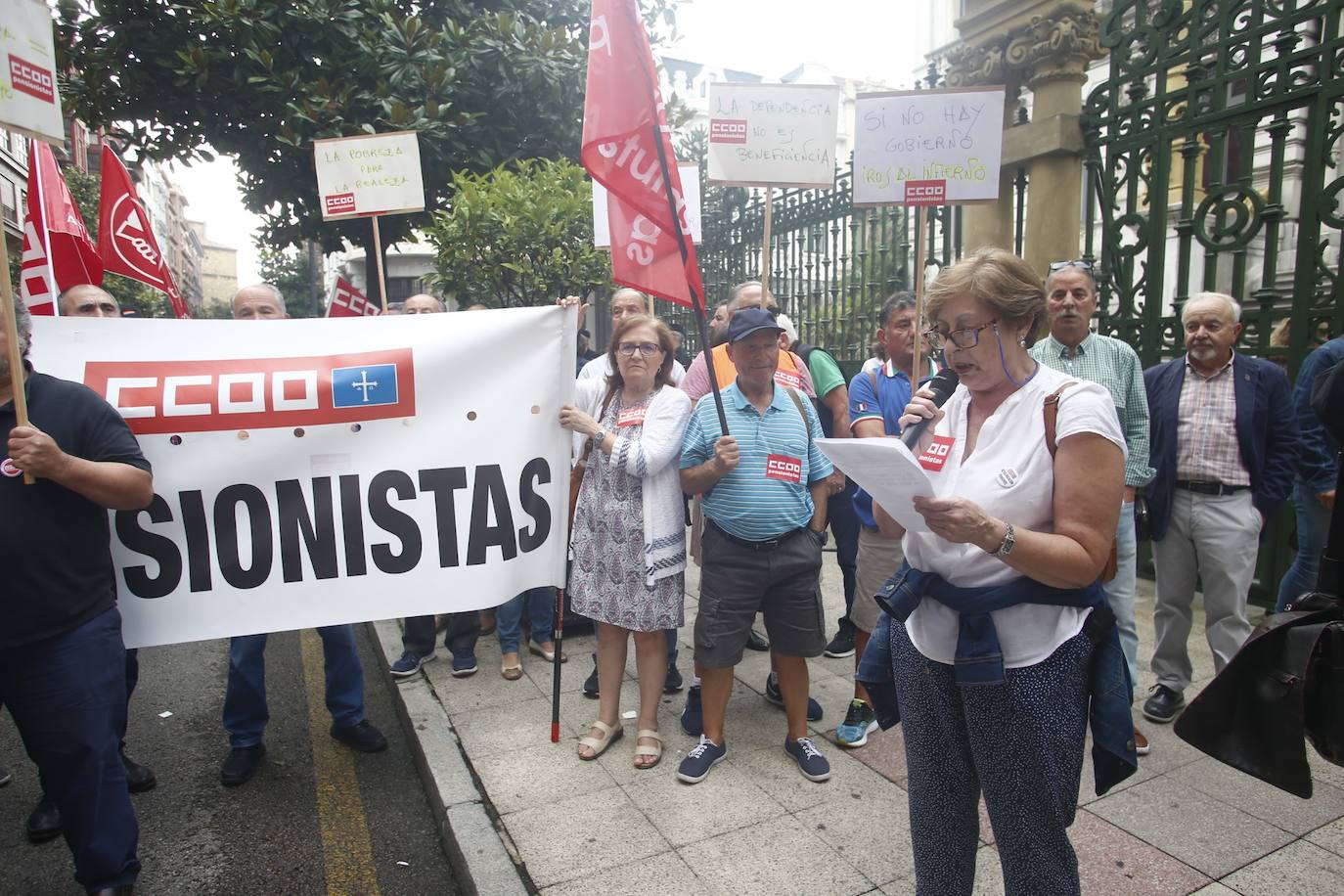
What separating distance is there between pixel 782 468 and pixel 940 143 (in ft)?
6.89

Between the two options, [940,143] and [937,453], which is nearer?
[937,453]

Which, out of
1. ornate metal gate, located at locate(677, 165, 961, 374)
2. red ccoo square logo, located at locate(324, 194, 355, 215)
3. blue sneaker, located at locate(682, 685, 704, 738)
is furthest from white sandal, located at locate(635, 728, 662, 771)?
ornate metal gate, located at locate(677, 165, 961, 374)

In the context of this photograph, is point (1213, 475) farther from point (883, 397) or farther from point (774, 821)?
point (774, 821)

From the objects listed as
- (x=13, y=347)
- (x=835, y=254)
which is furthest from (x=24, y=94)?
(x=835, y=254)

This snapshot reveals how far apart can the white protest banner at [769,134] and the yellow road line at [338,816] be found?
3.81 meters

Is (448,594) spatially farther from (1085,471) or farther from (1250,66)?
(1250,66)

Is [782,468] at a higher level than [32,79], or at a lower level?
lower

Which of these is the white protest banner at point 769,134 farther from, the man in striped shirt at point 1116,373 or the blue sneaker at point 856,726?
the blue sneaker at point 856,726

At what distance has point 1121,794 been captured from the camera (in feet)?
11.1

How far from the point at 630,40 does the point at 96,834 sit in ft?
10.9

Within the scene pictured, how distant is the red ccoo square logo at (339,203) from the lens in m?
6.14

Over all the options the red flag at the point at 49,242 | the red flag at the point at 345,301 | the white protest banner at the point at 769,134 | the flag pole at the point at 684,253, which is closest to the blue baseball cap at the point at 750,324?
the flag pole at the point at 684,253

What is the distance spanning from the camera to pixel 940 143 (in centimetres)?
446

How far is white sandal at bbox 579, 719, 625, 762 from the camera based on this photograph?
3.81 metres
